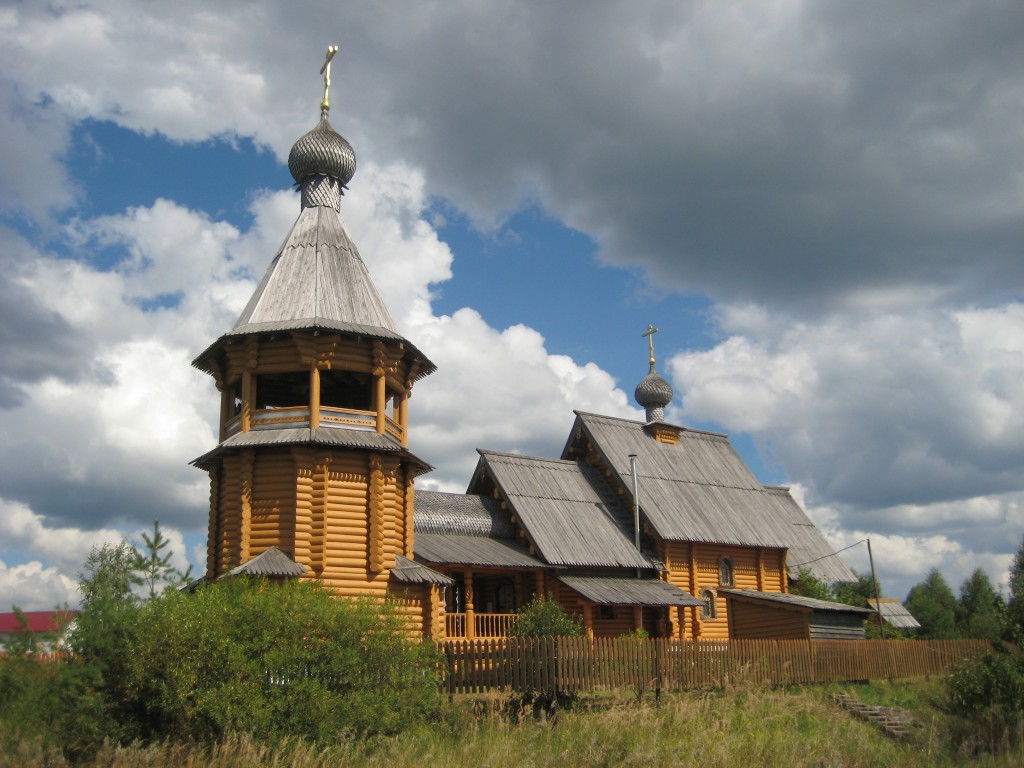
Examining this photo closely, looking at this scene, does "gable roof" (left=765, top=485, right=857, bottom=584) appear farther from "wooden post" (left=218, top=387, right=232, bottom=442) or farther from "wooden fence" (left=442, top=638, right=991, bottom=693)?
"wooden post" (left=218, top=387, right=232, bottom=442)

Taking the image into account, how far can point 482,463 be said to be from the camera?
28891mm

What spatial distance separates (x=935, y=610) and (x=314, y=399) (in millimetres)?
53721

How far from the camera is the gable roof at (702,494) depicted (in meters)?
30.2

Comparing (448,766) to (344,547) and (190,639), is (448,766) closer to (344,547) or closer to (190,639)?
(190,639)

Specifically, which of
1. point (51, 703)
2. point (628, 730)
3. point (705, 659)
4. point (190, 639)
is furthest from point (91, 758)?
point (705, 659)

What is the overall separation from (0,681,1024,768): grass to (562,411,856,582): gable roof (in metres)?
11.6

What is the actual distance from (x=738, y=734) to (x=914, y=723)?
513 centimetres

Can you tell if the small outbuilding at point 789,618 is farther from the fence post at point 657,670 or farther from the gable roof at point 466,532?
the fence post at point 657,670

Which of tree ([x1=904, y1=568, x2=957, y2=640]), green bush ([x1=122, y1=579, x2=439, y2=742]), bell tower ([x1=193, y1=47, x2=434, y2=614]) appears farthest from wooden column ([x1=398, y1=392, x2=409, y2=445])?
tree ([x1=904, y1=568, x2=957, y2=640])

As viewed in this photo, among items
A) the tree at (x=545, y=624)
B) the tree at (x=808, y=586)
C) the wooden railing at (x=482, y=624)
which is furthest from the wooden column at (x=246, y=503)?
the tree at (x=808, y=586)

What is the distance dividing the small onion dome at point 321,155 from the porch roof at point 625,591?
11866mm

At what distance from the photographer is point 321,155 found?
955 inches

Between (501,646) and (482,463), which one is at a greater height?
(482,463)

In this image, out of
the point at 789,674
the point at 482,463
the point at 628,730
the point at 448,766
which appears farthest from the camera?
the point at 482,463
